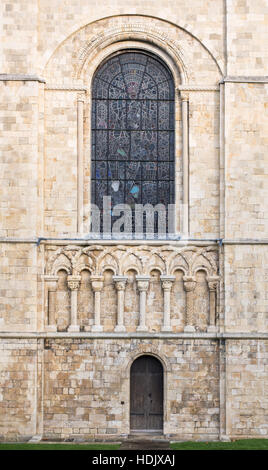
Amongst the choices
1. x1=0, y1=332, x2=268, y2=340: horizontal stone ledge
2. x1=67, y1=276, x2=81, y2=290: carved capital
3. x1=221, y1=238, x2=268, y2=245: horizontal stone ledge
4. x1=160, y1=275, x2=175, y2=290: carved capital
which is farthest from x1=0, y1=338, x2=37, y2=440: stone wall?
x1=221, y1=238, x2=268, y2=245: horizontal stone ledge

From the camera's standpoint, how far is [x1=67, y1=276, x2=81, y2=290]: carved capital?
911 inches

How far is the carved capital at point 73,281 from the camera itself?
23.1m

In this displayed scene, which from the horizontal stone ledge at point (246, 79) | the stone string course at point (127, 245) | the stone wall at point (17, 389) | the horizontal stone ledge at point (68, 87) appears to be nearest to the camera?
the stone wall at point (17, 389)

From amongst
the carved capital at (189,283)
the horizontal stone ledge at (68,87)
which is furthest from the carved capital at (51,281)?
the horizontal stone ledge at (68,87)

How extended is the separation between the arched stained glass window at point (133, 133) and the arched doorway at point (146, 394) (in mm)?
4366

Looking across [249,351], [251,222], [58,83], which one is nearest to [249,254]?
[251,222]

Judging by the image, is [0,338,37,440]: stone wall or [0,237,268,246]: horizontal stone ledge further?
[0,237,268,246]: horizontal stone ledge

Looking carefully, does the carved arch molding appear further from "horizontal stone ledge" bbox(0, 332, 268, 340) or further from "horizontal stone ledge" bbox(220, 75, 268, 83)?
"horizontal stone ledge" bbox(0, 332, 268, 340)

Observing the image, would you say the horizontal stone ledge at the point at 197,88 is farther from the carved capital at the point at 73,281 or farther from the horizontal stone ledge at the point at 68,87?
the carved capital at the point at 73,281

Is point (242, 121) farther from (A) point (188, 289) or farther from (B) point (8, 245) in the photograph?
(B) point (8, 245)

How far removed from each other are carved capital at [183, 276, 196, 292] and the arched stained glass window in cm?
227

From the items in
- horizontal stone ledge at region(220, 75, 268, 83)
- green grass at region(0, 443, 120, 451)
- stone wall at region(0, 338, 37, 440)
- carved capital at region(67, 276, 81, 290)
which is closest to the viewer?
green grass at region(0, 443, 120, 451)

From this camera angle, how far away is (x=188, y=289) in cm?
2328

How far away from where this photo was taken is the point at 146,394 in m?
23.2
